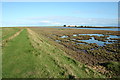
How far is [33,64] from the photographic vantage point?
1267 cm

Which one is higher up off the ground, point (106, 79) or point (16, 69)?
point (16, 69)

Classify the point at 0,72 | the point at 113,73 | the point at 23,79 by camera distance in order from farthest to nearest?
the point at 113,73
the point at 0,72
the point at 23,79

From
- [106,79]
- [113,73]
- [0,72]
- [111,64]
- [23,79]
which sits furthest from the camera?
[111,64]

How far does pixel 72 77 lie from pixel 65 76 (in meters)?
0.84

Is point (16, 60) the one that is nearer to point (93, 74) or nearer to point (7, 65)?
point (7, 65)

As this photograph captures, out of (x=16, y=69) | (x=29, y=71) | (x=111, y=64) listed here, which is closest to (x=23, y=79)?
(x=29, y=71)

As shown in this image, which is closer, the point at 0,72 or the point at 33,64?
the point at 0,72

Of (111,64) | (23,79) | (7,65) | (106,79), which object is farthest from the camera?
(111,64)

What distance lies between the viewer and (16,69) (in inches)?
451

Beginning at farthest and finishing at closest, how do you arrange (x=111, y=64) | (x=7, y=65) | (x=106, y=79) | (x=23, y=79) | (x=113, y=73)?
(x=111, y=64), (x=113, y=73), (x=106, y=79), (x=7, y=65), (x=23, y=79)

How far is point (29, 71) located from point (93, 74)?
872 centimetres

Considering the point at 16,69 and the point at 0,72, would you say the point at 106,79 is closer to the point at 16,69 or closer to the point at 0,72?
the point at 16,69

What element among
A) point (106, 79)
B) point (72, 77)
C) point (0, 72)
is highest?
point (0, 72)

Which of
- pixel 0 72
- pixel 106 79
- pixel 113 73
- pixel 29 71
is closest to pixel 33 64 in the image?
pixel 29 71
